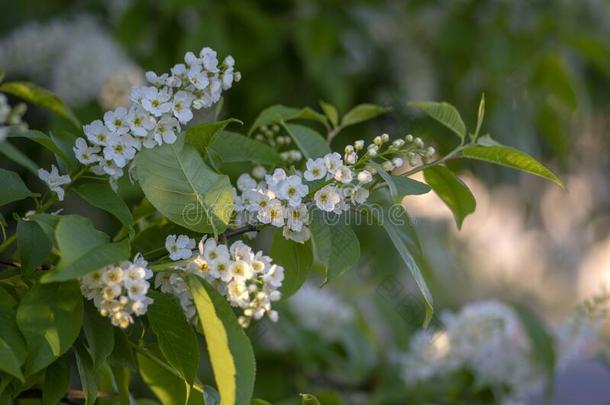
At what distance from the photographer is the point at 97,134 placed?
67 cm

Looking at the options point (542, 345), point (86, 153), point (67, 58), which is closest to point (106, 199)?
point (86, 153)

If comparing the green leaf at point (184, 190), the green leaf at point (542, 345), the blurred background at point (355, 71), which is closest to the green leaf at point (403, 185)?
the green leaf at point (184, 190)

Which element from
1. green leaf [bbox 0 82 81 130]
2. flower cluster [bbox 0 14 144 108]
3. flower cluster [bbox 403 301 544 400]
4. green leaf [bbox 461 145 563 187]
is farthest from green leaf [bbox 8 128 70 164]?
flower cluster [bbox 0 14 144 108]

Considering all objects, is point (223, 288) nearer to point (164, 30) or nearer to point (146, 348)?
point (146, 348)

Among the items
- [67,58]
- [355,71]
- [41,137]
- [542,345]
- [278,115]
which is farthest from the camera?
[355,71]

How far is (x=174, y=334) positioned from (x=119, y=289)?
0.08 meters

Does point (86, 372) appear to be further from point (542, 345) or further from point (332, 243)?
point (542, 345)

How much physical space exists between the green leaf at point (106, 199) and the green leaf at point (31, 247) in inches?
2.1

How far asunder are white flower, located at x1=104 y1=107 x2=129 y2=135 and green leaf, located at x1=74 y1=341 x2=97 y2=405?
167mm

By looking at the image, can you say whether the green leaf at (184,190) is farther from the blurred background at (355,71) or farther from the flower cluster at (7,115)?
the blurred background at (355,71)

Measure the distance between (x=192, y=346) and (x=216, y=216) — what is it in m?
0.10

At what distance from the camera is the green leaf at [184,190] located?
2.13 feet

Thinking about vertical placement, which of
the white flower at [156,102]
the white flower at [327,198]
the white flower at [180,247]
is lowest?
the white flower at [180,247]

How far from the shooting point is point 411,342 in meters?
1.59
